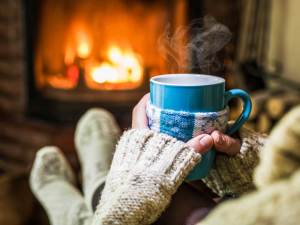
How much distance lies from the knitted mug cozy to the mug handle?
3 cm

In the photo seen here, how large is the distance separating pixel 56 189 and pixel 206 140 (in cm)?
49

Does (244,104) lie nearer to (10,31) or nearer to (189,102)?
(189,102)

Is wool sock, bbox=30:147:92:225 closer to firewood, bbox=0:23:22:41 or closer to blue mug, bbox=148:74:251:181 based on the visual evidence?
blue mug, bbox=148:74:251:181

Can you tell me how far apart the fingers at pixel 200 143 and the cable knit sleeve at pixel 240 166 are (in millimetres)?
73

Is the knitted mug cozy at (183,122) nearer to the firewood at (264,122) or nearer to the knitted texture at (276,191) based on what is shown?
the knitted texture at (276,191)

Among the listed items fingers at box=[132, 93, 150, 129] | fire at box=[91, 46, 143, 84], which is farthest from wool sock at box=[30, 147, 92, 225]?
fire at box=[91, 46, 143, 84]

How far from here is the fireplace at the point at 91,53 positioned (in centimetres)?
182

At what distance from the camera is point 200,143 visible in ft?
1.96

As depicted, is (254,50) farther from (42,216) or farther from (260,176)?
(260,176)

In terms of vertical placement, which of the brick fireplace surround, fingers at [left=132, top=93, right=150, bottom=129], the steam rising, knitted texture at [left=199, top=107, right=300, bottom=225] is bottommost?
the brick fireplace surround

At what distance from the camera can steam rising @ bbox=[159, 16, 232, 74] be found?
0.73m

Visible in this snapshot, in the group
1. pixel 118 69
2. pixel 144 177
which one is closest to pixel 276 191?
pixel 144 177

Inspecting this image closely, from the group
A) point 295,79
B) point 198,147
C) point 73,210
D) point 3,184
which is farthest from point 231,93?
point 295,79

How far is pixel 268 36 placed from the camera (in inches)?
79.2
